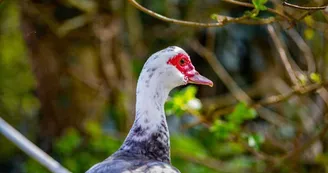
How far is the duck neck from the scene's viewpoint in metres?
3.15

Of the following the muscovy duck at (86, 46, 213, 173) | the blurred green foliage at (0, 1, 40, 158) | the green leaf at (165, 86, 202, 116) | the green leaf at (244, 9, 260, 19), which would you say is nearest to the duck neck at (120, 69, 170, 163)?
the muscovy duck at (86, 46, 213, 173)

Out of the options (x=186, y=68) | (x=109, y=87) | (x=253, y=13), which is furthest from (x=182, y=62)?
(x=109, y=87)

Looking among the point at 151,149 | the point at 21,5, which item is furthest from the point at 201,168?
the point at 151,149

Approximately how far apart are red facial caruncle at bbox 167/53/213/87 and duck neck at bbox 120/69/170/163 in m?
0.08

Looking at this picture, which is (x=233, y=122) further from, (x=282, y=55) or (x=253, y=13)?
(x=253, y=13)

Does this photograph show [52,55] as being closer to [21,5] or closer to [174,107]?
[21,5]

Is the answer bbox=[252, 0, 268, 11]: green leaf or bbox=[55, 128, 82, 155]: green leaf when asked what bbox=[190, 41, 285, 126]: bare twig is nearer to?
bbox=[55, 128, 82, 155]: green leaf

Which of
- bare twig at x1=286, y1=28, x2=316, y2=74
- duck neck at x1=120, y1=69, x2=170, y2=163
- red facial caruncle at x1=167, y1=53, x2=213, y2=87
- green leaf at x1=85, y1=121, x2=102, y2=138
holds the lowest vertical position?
green leaf at x1=85, y1=121, x2=102, y2=138

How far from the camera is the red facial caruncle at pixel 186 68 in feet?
10.5

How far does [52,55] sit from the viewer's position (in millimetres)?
5645

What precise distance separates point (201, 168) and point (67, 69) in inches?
46.4

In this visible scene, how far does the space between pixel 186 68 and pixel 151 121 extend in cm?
26

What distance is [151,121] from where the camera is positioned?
3203 millimetres

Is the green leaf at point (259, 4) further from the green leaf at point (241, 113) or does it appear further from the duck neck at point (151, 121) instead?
the green leaf at point (241, 113)
